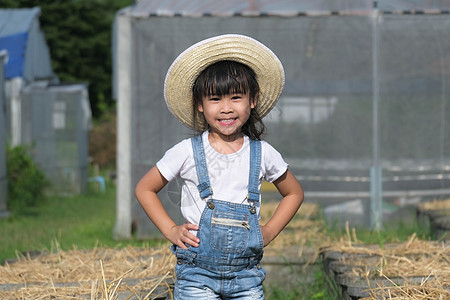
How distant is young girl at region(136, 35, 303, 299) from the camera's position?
3.45 m

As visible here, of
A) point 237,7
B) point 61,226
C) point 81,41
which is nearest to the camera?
point 237,7

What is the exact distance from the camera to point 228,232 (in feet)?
11.2

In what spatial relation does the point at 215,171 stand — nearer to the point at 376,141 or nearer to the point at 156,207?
the point at 156,207

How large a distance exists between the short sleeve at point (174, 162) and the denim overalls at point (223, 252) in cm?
7

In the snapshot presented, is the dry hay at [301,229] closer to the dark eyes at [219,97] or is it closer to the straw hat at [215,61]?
the straw hat at [215,61]

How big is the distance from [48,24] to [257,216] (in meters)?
33.7

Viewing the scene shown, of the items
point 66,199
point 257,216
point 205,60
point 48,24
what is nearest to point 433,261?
point 257,216

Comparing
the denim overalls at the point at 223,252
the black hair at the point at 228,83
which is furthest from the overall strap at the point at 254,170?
the black hair at the point at 228,83

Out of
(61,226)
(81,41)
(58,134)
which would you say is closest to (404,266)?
(61,226)

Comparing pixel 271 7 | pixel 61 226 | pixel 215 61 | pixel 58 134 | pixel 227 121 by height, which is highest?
pixel 271 7

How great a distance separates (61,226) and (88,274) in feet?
18.0

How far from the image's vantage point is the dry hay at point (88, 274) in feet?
13.2

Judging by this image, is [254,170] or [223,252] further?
[254,170]

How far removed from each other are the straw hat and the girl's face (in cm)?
18
